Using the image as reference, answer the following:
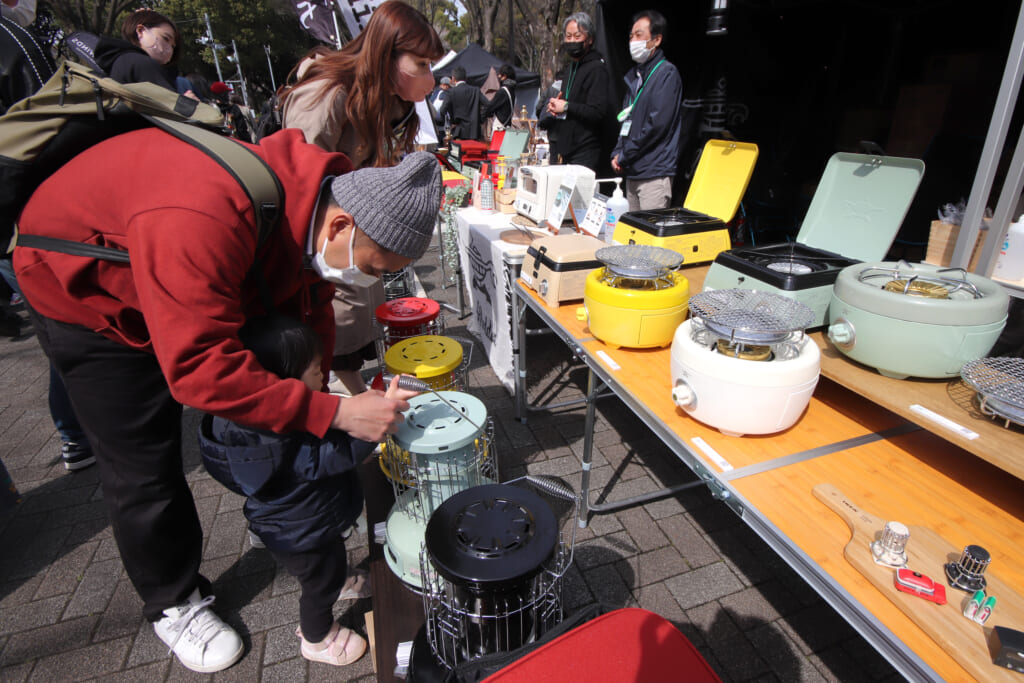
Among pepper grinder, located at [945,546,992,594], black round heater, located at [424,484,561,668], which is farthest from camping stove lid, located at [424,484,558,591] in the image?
pepper grinder, located at [945,546,992,594]

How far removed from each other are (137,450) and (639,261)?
5.72 ft

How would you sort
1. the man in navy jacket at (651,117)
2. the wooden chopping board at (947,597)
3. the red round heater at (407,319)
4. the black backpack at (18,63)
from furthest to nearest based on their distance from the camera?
the man in navy jacket at (651,117) → the red round heater at (407,319) → the black backpack at (18,63) → the wooden chopping board at (947,597)

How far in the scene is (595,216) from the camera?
2729 mm

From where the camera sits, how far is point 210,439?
1.40 metres

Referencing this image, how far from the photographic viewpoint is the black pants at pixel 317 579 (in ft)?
Answer: 5.00

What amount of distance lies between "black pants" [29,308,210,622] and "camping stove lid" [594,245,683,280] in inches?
58.4

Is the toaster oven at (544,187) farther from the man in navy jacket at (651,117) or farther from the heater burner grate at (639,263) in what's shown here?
the heater burner grate at (639,263)

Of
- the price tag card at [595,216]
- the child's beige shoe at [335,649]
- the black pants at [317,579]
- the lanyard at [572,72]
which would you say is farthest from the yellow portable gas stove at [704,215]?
the lanyard at [572,72]

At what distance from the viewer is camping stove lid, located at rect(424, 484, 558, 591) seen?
1.05 meters

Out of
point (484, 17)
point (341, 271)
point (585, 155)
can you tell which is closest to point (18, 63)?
point (341, 271)

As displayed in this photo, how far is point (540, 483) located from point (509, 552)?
360mm

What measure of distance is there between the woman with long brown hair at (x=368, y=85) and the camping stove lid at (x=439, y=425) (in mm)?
621

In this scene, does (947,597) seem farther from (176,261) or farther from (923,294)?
(176,261)

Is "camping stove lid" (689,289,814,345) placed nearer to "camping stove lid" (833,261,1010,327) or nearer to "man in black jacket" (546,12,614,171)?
"camping stove lid" (833,261,1010,327)
